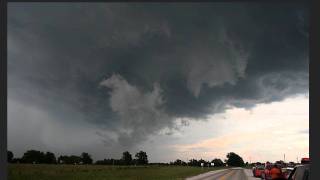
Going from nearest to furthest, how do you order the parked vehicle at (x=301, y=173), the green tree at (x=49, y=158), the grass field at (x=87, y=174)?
the parked vehicle at (x=301, y=173), the grass field at (x=87, y=174), the green tree at (x=49, y=158)

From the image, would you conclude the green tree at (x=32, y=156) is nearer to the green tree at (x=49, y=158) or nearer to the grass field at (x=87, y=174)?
the green tree at (x=49, y=158)

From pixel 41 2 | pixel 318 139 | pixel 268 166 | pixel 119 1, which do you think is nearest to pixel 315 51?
pixel 318 139

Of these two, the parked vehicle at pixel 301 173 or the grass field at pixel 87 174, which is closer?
the parked vehicle at pixel 301 173

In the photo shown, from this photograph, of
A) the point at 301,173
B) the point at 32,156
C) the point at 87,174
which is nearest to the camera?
the point at 301,173

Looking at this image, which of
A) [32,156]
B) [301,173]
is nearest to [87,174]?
[301,173]

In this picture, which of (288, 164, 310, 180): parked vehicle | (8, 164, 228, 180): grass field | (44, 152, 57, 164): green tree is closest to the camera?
(288, 164, 310, 180): parked vehicle

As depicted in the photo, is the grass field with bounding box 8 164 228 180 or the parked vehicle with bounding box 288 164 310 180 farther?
the grass field with bounding box 8 164 228 180

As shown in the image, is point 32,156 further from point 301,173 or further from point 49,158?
point 301,173

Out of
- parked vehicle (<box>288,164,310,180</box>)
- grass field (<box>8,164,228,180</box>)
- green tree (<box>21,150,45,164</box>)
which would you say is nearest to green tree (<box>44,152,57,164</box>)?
green tree (<box>21,150,45,164</box>)

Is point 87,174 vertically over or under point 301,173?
under

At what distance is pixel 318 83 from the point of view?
518cm

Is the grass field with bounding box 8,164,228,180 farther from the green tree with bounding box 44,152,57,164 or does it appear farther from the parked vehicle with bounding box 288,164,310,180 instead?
the green tree with bounding box 44,152,57,164

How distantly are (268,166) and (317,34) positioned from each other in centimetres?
3017

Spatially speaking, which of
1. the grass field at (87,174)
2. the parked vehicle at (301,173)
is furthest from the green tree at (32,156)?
the parked vehicle at (301,173)
